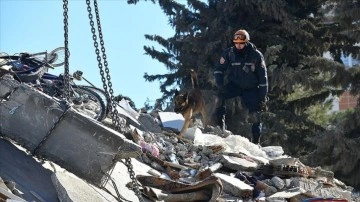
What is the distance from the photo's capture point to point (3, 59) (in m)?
8.83

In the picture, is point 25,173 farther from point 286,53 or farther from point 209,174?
point 286,53

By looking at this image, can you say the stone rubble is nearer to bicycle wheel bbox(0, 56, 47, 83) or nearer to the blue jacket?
the blue jacket

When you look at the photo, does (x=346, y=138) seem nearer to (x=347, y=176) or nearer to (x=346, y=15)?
(x=347, y=176)

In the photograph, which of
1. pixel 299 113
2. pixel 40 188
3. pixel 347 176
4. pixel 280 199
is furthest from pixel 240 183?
pixel 299 113

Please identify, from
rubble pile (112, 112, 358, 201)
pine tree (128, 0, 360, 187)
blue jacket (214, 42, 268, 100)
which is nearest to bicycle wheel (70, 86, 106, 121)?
rubble pile (112, 112, 358, 201)

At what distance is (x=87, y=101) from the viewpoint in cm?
877

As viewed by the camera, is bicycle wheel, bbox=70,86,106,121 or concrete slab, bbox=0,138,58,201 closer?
concrete slab, bbox=0,138,58,201

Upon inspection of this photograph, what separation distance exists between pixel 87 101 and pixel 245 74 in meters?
2.90

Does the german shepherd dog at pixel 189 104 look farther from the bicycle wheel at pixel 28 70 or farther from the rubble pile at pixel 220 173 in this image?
the bicycle wheel at pixel 28 70

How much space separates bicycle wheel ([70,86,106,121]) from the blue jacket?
277 centimetres

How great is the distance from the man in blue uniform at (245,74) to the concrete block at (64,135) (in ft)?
14.0

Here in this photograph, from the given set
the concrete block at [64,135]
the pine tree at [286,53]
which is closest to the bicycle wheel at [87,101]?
the concrete block at [64,135]

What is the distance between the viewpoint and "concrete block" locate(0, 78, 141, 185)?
6449 millimetres

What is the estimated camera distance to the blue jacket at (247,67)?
10430mm
